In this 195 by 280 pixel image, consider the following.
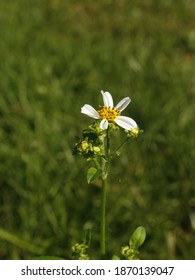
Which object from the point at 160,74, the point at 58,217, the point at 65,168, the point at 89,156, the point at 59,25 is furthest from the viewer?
the point at 59,25

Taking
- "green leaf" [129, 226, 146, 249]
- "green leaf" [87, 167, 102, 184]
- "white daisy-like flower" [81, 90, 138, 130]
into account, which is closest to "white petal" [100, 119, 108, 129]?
"white daisy-like flower" [81, 90, 138, 130]

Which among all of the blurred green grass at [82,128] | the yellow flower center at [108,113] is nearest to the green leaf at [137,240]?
the yellow flower center at [108,113]

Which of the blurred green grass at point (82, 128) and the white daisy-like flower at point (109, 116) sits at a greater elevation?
the blurred green grass at point (82, 128)

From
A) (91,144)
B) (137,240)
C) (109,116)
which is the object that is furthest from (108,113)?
(137,240)

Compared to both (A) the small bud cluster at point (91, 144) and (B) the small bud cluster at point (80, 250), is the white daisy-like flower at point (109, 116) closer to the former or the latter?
(A) the small bud cluster at point (91, 144)

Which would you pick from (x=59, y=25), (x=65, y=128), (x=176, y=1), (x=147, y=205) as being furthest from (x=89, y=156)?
(x=176, y=1)

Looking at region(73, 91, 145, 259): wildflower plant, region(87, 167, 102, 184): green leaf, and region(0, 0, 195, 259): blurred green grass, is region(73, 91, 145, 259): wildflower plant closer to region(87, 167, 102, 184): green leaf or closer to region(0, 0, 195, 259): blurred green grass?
region(87, 167, 102, 184): green leaf
